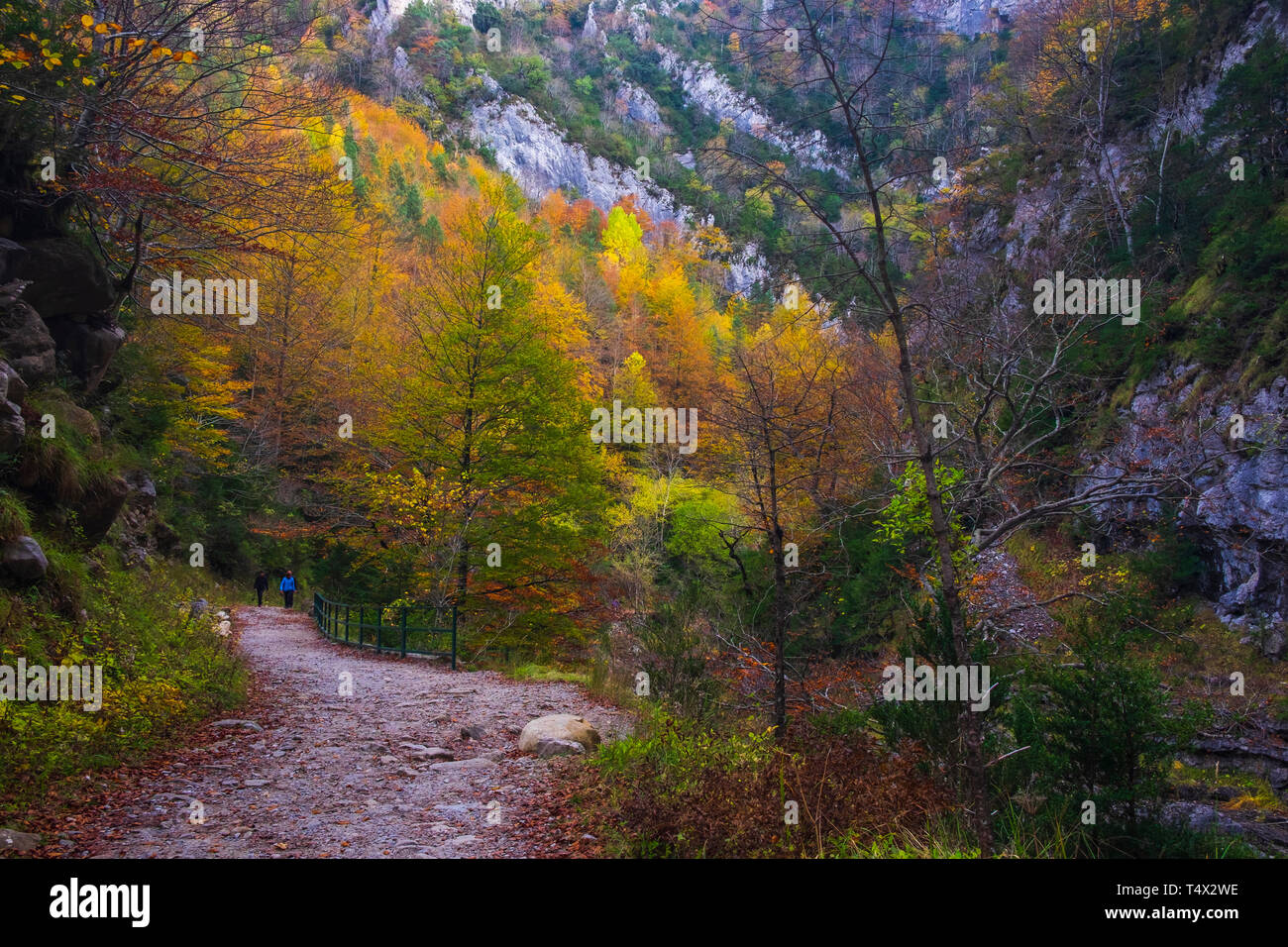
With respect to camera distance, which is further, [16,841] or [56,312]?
[56,312]

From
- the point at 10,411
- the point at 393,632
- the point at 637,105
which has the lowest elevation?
the point at 393,632

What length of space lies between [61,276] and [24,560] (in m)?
4.54

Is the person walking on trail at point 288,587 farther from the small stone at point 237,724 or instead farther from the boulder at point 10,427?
the small stone at point 237,724

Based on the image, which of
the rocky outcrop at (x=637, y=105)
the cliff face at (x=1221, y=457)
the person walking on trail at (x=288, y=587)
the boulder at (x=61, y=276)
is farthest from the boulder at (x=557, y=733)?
the rocky outcrop at (x=637, y=105)

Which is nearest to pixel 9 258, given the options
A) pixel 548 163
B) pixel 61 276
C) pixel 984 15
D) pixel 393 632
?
pixel 61 276

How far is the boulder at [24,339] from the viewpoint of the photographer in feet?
26.1

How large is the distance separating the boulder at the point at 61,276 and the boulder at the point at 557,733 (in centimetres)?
819

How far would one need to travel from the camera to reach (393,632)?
542 inches

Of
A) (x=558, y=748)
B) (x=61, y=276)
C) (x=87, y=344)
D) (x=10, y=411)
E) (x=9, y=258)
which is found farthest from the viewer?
(x=87, y=344)

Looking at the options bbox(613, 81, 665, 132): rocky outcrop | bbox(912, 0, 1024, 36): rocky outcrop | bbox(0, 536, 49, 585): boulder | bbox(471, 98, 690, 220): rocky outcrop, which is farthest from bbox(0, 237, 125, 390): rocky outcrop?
bbox(613, 81, 665, 132): rocky outcrop

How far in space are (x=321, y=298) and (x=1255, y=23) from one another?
1200 inches

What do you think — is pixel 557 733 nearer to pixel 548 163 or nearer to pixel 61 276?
pixel 61 276

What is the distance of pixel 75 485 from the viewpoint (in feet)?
25.8

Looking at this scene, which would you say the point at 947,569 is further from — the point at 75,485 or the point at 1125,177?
the point at 1125,177
